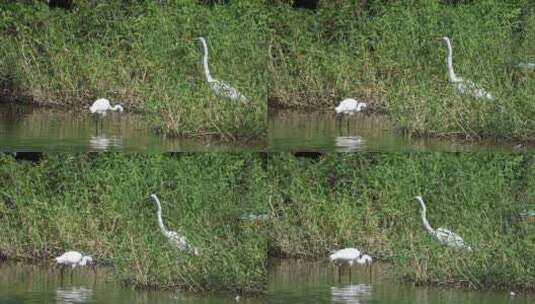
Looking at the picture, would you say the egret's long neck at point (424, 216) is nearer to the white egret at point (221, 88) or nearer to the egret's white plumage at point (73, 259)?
the white egret at point (221, 88)

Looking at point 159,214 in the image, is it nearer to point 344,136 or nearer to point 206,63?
point 206,63

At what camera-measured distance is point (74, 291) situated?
7230mm

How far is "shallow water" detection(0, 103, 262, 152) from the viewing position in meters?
7.22

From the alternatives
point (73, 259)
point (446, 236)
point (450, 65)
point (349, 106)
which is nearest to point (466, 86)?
point (450, 65)

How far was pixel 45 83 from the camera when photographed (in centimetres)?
790

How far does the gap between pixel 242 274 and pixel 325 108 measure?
123 centimetres

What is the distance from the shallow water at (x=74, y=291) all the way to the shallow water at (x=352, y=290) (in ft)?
0.63

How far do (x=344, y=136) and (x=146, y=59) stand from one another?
50.5 inches

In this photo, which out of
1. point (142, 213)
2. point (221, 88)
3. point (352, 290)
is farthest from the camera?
point (142, 213)

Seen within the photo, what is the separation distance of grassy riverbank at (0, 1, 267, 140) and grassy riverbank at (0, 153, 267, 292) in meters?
0.35

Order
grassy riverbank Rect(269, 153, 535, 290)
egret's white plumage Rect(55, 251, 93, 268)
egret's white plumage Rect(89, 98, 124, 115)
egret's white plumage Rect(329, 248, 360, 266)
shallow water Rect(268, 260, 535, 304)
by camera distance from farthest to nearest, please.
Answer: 1. egret's white plumage Rect(89, 98, 124, 115)
2. egret's white plumage Rect(55, 251, 93, 268)
3. egret's white plumage Rect(329, 248, 360, 266)
4. grassy riverbank Rect(269, 153, 535, 290)
5. shallow water Rect(268, 260, 535, 304)

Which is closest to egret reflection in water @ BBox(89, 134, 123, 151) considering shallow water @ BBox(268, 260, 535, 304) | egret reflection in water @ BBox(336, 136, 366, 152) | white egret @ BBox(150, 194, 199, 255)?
white egret @ BBox(150, 194, 199, 255)

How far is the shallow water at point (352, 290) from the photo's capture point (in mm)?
6727

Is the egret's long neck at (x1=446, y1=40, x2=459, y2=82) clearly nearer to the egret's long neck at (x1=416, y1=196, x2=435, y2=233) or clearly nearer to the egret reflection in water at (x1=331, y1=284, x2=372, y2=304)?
the egret's long neck at (x1=416, y1=196, x2=435, y2=233)
